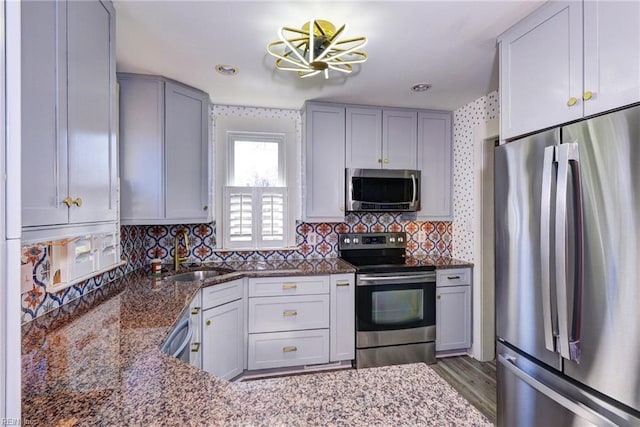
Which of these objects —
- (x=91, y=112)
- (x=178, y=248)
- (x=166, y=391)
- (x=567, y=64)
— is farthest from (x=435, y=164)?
(x=166, y=391)

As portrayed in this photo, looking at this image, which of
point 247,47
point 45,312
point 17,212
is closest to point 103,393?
point 17,212

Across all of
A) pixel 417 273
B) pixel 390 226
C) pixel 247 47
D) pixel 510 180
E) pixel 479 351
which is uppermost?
pixel 247 47

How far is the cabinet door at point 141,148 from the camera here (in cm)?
217

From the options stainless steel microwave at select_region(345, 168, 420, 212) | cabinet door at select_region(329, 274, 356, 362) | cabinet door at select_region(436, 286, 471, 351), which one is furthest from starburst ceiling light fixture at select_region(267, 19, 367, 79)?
cabinet door at select_region(436, 286, 471, 351)

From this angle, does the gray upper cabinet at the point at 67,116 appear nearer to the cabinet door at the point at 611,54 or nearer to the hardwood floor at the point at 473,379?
the cabinet door at the point at 611,54

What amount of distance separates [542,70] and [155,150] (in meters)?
2.42

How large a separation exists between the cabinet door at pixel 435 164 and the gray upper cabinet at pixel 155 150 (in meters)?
2.18

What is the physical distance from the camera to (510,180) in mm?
1552

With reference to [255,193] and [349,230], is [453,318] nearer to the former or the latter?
[349,230]

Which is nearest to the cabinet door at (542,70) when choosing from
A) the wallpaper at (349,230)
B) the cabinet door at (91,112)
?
the wallpaper at (349,230)

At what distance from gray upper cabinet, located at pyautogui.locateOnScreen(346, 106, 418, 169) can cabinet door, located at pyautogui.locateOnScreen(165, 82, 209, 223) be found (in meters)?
1.31

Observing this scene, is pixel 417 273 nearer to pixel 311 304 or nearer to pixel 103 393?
pixel 311 304

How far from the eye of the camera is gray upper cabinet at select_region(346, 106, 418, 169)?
2.92 meters

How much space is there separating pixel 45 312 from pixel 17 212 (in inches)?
52.9
